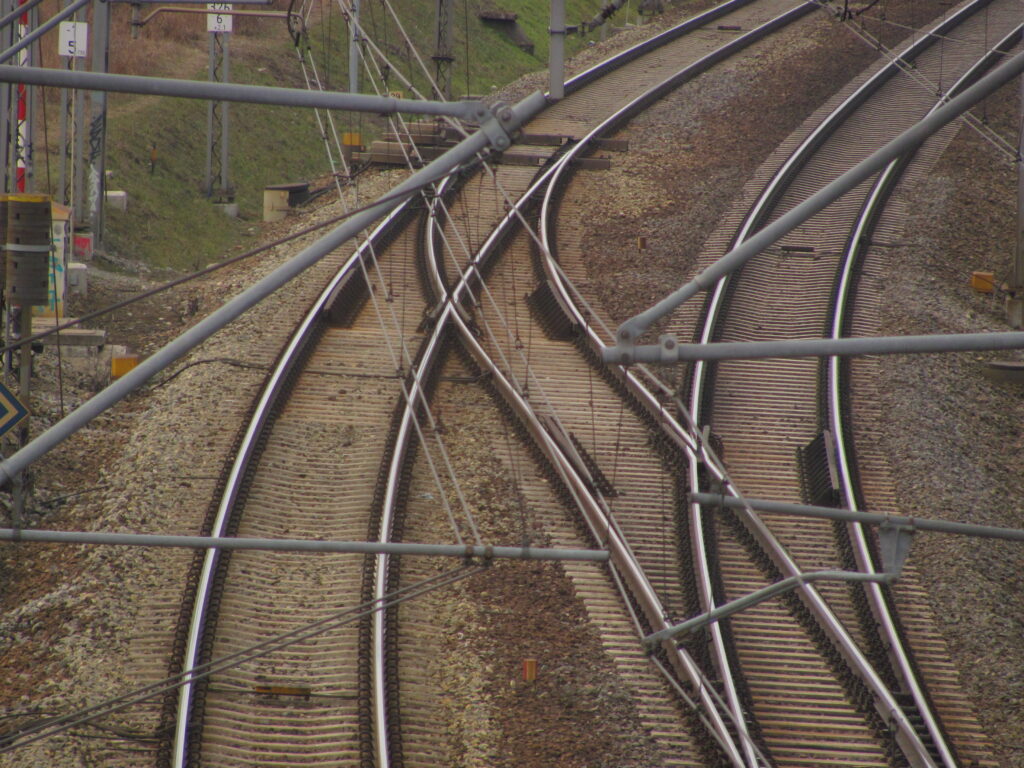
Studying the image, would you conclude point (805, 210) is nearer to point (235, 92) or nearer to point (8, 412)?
point (235, 92)

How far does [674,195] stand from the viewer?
70.1ft

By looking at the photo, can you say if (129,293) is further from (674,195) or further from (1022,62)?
(1022,62)

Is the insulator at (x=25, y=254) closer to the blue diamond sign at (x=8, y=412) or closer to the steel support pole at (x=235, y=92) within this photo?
the blue diamond sign at (x=8, y=412)

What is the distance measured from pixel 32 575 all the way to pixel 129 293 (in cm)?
1110

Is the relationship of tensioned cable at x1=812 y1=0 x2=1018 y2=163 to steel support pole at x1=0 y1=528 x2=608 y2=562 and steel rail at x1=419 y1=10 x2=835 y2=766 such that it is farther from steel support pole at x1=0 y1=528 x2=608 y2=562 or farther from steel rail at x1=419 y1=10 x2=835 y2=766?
steel support pole at x1=0 y1=528 x2=608 y2=562

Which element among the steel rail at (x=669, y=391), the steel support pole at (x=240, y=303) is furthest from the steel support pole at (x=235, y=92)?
the steel rail at (x=669, y=391)

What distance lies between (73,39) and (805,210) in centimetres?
1848

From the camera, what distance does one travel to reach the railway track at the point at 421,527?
912 cm

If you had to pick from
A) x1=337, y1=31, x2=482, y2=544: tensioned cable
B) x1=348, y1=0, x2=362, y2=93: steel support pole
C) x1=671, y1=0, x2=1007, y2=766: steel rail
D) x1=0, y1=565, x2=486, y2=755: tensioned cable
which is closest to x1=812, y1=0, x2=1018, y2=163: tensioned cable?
x1=671, y1=0, x2=1007, y2=766: steel rail

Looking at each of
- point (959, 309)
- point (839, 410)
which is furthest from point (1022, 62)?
point (959, 309)

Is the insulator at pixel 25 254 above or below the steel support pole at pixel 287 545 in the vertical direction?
above

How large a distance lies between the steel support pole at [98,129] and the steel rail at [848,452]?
11350 millimetres

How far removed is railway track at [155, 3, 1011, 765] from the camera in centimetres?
912

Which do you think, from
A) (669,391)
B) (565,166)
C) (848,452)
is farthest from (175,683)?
(565,166)
